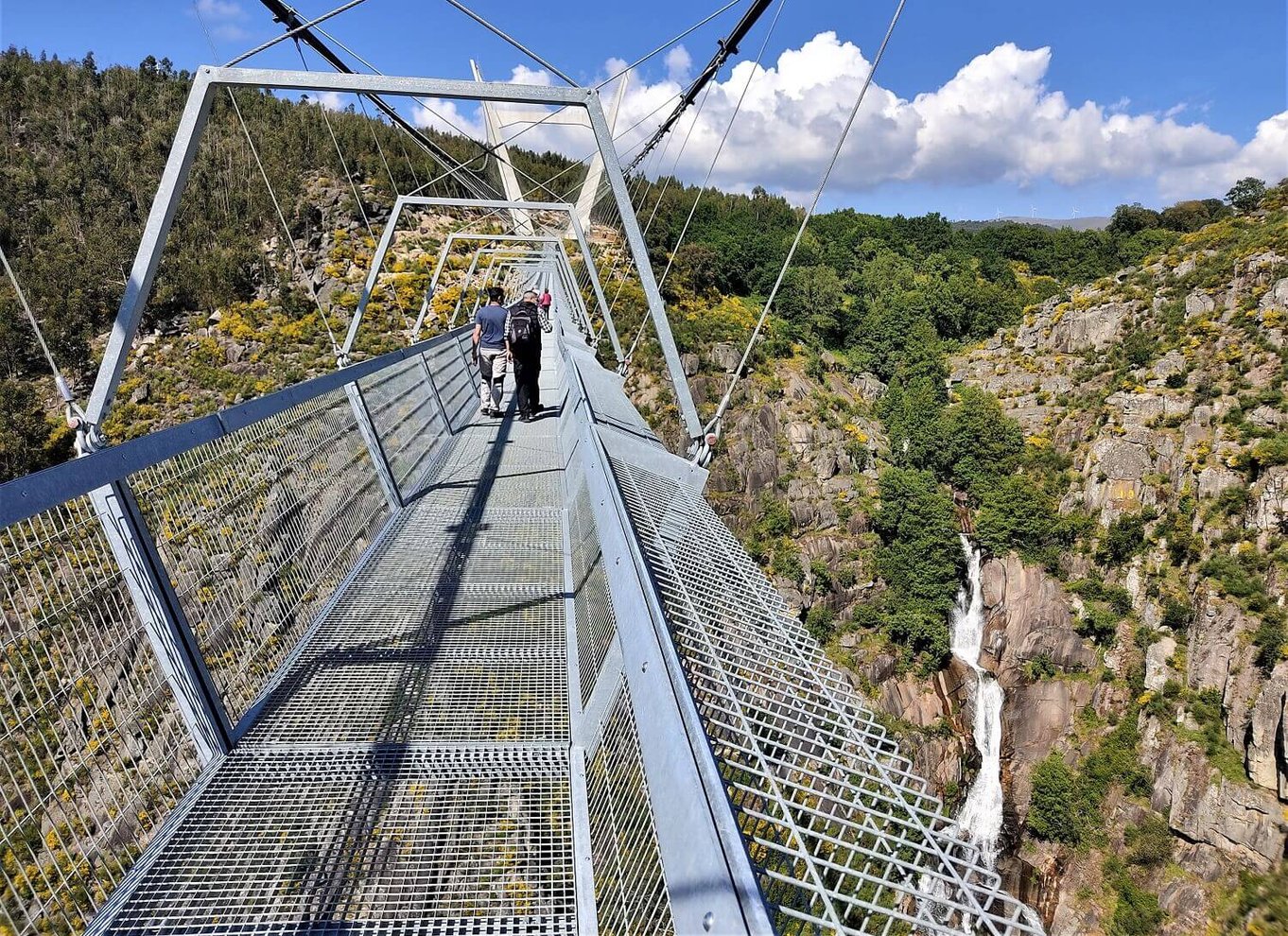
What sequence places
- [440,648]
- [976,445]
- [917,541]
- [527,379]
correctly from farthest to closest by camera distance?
[976,445] → [917,541] → [527,379] → [440,648]

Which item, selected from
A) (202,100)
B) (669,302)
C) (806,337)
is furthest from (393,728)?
(806,337)

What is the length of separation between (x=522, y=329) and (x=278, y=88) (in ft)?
9.67

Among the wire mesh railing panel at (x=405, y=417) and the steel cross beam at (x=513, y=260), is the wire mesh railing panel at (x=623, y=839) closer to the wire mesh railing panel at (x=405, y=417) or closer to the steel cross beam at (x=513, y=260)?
the wire mesh railing panel at (x=405, y=417)

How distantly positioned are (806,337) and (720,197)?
24705 mm

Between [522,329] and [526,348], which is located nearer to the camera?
[522,329]

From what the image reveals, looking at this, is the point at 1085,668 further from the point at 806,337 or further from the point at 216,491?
the point at 216,491

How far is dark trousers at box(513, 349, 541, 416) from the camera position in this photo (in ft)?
24.0

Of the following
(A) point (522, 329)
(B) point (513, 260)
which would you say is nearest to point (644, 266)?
(A) point (522, 329)

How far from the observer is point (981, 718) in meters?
34.8

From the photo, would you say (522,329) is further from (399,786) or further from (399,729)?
(399,786)

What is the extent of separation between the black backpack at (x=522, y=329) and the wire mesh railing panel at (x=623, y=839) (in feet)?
17.3

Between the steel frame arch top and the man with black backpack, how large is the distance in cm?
196

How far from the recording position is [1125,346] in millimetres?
48344

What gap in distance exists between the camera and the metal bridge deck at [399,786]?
1856mm
